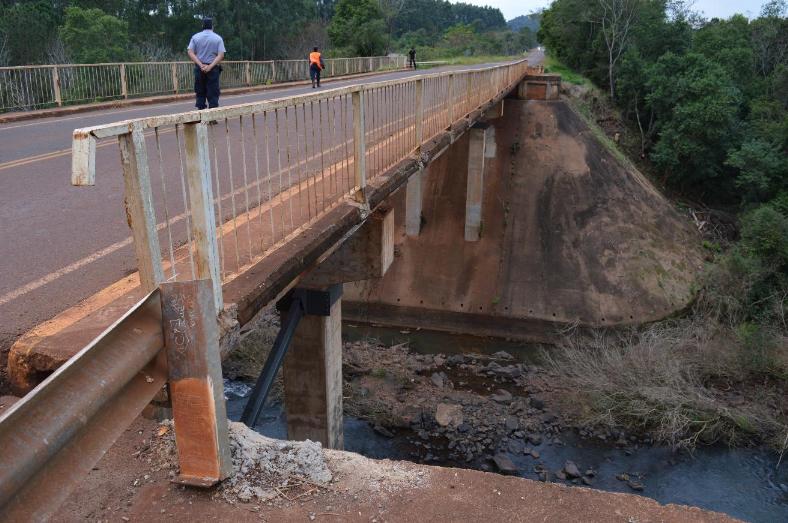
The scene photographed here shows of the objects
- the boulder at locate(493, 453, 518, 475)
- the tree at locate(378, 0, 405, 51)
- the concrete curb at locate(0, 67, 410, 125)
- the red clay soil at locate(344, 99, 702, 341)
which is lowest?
the boulder at locate(493, 453, 518, 475)

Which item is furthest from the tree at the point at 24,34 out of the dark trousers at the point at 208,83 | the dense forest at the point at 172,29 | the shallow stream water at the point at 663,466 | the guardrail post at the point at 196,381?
the guardrail post at the point at 196,381

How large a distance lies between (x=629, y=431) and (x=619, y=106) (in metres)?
25.7

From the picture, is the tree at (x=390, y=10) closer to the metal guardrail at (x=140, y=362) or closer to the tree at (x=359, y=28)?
the tree at (x=359, y=28)

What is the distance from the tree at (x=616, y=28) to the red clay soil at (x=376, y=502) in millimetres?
34527

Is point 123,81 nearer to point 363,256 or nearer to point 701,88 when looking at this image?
point 363,256

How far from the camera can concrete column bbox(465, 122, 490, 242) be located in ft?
61.3

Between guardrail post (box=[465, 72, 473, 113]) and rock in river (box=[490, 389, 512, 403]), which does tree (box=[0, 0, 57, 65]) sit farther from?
rock in river (box=[490, 389, 512, 403])

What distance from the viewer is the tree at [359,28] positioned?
152ft

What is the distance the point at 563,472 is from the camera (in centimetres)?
1160

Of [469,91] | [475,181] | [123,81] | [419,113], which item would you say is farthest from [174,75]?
[419,113]

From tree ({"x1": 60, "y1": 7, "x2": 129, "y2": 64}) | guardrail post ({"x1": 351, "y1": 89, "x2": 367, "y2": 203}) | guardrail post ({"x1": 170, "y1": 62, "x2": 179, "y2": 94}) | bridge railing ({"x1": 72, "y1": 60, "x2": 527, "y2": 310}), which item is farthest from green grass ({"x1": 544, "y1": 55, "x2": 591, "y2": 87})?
guardrail post ({"x1": 351, "y1": 89, "x2": 367, "y2": 203})

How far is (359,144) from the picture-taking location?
238 inches

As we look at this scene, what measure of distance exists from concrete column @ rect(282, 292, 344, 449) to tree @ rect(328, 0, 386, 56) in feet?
127

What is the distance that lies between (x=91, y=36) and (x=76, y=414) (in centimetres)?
3224
